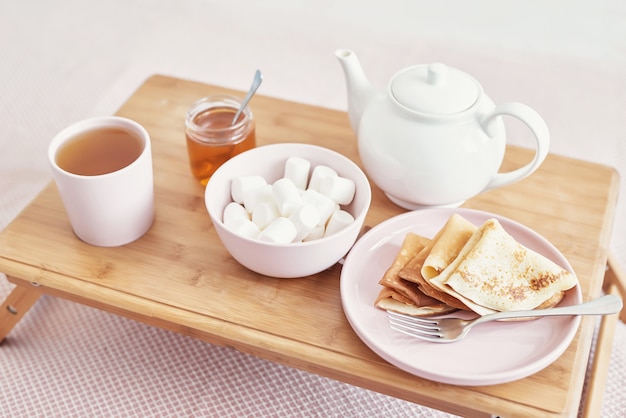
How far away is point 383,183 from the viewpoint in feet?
3.95

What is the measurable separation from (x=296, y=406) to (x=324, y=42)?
1.48 meters

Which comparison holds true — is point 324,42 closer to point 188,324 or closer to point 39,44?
point 39,44

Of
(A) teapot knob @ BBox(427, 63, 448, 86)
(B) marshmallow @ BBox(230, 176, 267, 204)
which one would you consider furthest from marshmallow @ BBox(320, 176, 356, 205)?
(A) teapot knob @ BBox(427, 63, 448, 86)

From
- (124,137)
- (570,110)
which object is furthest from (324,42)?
(124,137)

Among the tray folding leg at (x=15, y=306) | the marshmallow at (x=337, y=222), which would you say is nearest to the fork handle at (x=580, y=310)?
the marshmallow at (x=337, y=222)

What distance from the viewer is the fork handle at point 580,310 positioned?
94 cm

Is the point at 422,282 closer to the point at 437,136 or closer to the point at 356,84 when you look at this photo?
the point at 437,136

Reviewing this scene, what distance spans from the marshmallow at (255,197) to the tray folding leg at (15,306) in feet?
1.56

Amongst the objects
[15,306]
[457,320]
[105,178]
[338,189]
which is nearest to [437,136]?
[338,189]

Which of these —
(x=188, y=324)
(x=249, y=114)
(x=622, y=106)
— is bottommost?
(x=622, y=106)

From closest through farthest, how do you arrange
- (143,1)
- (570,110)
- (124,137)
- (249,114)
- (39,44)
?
(124,137), (249,114), (570,110), (39,44), (143,1)

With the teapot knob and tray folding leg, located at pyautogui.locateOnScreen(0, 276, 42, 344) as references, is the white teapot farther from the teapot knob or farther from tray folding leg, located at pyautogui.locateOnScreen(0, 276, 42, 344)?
tray folding leg, located at pyautogui.locateOnScreen(0, 276, 42, 344)

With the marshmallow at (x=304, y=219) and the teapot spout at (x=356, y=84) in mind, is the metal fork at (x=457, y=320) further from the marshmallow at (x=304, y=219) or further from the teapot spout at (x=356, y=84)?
the teapot spout at (x=356, y=84)

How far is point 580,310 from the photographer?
96 centimetres
